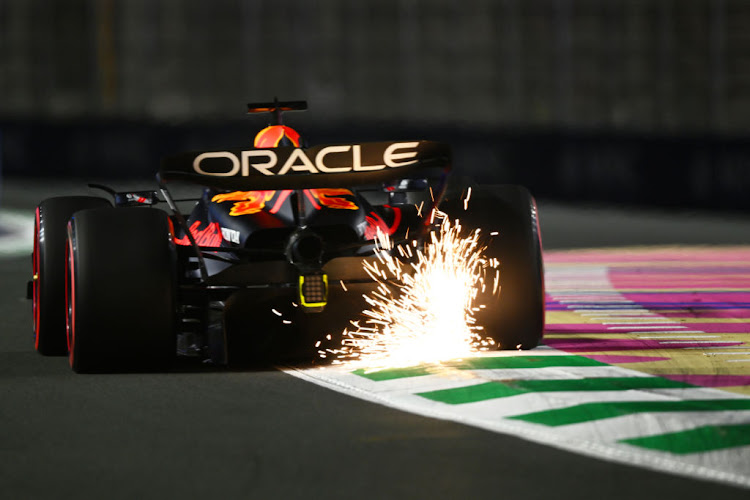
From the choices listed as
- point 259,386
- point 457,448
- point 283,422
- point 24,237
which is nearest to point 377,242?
point 259,386

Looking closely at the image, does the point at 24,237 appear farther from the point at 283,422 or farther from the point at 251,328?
→ the point at 283,422

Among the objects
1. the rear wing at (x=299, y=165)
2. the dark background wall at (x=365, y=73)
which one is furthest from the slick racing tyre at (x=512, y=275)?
the dark background wall at (x=365, y=73)

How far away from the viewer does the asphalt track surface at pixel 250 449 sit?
5.70 metres

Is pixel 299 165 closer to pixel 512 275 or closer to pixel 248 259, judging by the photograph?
pixel 248 259

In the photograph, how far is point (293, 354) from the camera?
346 inches

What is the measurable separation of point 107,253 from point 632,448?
123 inches

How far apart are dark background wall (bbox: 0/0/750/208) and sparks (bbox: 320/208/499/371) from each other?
14421mm

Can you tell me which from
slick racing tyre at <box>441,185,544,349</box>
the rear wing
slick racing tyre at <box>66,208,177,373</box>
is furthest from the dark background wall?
slick racing tyre at <box>66,208,177,373</box>

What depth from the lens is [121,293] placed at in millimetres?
7969

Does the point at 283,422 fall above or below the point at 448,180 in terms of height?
below

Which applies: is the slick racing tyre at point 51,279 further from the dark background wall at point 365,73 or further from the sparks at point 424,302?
the dark background wall at point 365,73

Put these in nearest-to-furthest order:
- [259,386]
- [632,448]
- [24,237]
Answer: [632,448], [259,386], [24,237]

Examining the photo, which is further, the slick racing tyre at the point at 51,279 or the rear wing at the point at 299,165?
the slick racing tyre at the point at 51,279

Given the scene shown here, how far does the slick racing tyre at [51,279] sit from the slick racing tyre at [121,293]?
72 centimetres
